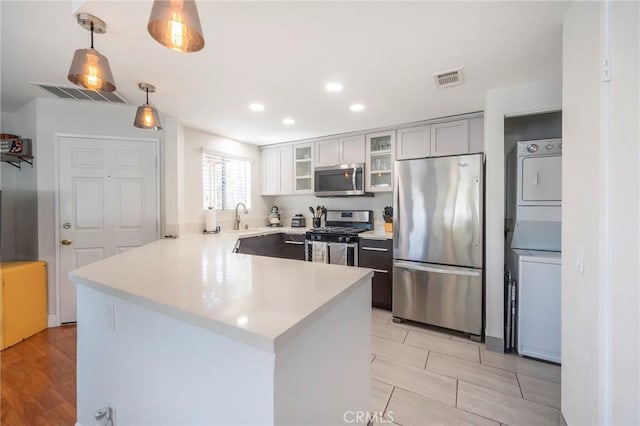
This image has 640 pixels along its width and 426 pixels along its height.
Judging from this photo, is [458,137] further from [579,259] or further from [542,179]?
[579,259]

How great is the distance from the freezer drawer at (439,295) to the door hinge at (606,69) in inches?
73.7

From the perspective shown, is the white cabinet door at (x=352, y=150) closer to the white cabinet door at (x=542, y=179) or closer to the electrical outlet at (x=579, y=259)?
the white cabinet door at (x=542, y=179)

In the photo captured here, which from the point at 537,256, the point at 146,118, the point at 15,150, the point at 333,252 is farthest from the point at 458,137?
the point at 15,150

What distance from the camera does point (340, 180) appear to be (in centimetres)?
386

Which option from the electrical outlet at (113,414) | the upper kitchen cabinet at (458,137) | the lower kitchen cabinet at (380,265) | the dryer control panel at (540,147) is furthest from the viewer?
the lower kitchen cabinet at (380,265)

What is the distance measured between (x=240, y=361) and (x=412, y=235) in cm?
239

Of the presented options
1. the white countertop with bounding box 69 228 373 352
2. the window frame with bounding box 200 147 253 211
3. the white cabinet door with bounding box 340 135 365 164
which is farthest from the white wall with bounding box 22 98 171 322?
the white cabinet door with bounding box 340 135 365 164

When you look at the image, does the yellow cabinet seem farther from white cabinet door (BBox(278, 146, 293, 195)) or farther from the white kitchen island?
white cabinet door (BBox(278, 146, 293, 195))

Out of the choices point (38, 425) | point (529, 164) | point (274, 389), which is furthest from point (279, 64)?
point (38, 425)

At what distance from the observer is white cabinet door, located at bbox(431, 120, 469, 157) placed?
10.0 ft

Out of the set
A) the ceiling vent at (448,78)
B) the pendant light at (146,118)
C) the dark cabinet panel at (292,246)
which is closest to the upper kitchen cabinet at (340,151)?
the dark cabinet panel at (292,246)

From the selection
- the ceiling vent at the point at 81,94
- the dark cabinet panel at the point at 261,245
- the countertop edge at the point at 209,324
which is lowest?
the dark cabinet panel at the point at 261,245

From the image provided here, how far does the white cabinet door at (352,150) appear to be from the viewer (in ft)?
12.4

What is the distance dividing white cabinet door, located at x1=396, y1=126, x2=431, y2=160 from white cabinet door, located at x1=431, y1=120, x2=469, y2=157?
81mm
